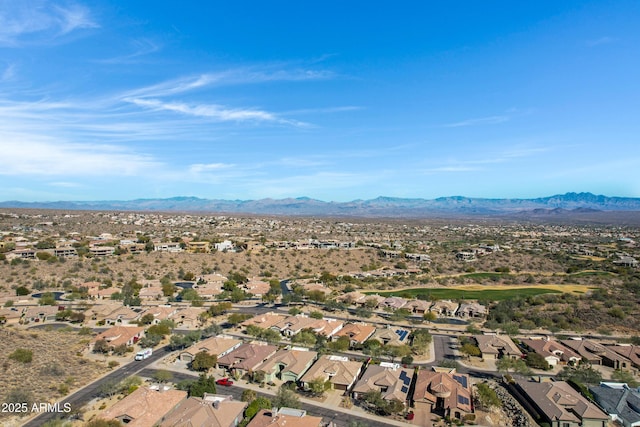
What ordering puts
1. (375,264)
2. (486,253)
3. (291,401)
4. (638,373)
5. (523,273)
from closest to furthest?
A: (291,401), (638,373), (523,273), (375,264), (486,253)

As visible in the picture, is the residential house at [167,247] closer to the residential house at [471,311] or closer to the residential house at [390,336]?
the residential house at [390,336]

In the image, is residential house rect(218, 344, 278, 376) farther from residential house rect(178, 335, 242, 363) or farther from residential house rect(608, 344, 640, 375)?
residential house rect(608, 344, 640, 375)

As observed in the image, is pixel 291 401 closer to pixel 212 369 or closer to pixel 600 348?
pixel 212 369

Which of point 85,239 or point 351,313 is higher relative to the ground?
point 85,239

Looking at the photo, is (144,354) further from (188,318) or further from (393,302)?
(393,302)

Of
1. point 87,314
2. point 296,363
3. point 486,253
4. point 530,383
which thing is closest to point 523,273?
point 486,253

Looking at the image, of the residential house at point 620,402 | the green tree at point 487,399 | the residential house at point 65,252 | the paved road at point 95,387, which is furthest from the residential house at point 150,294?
the residential house at point 620,402

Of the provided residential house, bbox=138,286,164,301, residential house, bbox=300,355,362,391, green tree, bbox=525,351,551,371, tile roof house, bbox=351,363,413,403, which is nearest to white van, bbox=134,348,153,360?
residential house, bbox=300,355,362,391
